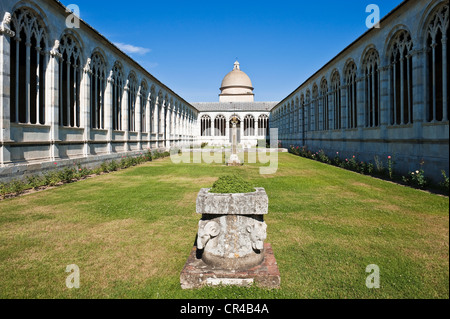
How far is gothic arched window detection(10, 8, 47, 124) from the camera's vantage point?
431 inches

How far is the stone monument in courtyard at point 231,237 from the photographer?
3.82m

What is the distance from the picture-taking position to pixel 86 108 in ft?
53.0

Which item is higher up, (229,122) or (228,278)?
(229,122)


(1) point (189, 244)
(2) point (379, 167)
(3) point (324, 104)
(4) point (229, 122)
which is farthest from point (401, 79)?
(4) point (229, 122)

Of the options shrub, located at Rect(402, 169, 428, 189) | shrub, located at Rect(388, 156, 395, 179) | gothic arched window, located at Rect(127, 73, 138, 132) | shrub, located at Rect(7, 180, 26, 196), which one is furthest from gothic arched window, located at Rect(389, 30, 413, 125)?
gothic arched window, located at Rect(127, 73, 138, 132)

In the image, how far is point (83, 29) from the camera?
15.6 metres

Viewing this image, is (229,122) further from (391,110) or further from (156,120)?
(391,110)

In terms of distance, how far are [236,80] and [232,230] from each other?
6830cm

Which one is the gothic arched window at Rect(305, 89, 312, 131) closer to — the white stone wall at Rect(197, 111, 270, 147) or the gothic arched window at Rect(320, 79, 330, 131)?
the gothic arched window at Rect(320, 79, 330, 131)

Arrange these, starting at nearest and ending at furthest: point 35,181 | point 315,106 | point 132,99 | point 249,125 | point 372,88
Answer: point 35,181
point 372,88
point 132,99
point 315,106
point 249,125

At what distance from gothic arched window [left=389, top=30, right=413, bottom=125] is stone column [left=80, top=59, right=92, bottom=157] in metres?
17.1

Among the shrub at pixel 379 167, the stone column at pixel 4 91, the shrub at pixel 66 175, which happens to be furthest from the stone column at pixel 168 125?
the shrub at pixel 379 167

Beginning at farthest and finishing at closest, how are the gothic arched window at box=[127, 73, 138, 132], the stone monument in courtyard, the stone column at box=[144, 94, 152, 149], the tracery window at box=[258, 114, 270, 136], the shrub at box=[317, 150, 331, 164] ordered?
the tracery window at box=[258, 114, 270, 136], the stone column at box=[144, 94, 152, 149], the gothic arched window at box=[127, 73, 138, 132], the shrub at box=[317, 150, 331, 164], the stone monument in courtyard
